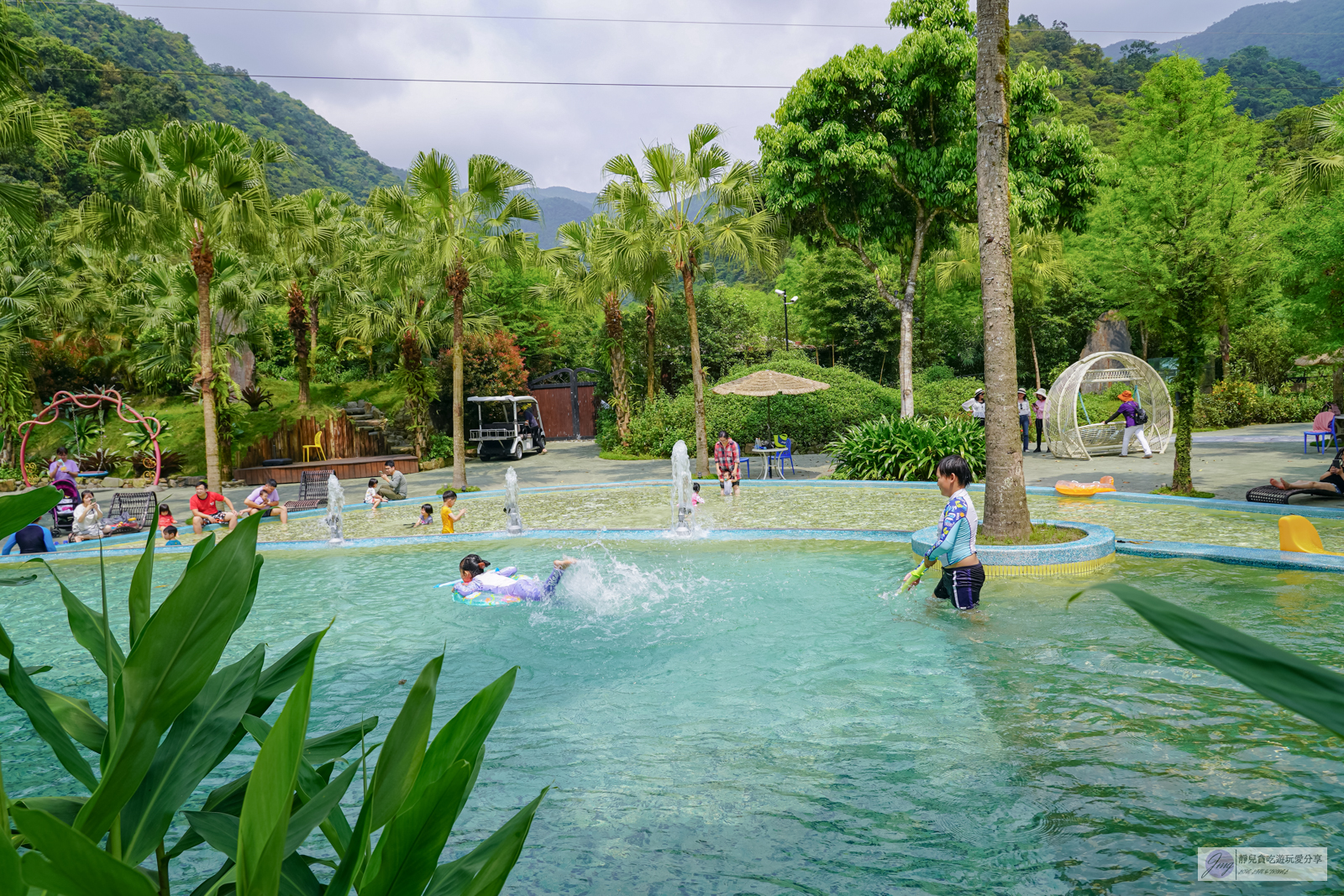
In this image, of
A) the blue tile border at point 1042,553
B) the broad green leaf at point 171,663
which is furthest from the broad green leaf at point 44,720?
the blue tile border at point 1042,553

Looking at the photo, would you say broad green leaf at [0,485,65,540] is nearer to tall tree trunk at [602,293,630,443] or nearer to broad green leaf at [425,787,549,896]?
broad green leaf at [425,787,549,896]

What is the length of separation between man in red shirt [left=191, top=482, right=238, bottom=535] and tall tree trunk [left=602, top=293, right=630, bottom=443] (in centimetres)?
1384

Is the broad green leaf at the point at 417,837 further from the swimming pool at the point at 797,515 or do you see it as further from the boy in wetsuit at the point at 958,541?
the swimming pool at the point at 797,515

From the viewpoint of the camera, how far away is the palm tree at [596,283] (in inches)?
838

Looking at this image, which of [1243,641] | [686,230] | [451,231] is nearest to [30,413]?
[451,231]

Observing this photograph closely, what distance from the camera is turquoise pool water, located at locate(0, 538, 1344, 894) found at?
4168 mm

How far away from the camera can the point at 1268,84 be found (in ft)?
264

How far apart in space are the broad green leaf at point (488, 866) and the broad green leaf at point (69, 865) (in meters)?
0.34

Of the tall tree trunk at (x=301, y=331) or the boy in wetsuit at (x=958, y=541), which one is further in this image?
the tall tree trunk at (x=301, y=331)

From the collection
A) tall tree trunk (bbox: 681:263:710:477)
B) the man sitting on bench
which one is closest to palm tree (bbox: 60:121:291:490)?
tall tree trunk (bbox: 681:263:710:477)

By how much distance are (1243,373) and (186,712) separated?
3817 centimetres

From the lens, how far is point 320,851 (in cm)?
435

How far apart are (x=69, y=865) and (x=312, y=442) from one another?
2821cm

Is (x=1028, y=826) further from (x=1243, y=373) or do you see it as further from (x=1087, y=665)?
(x=1243, y=373)
